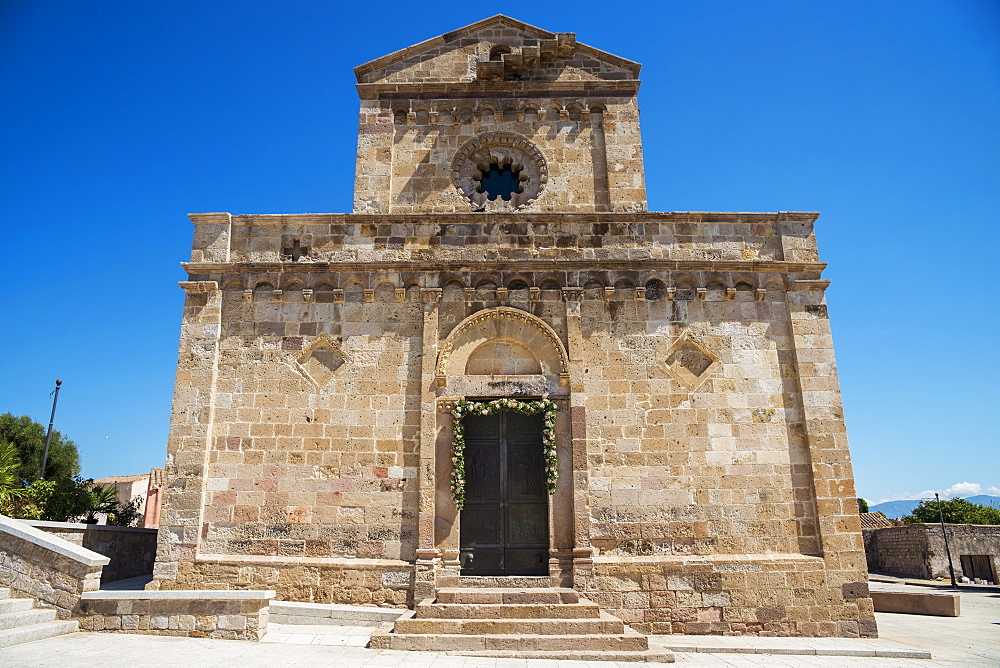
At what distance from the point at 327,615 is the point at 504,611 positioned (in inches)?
112

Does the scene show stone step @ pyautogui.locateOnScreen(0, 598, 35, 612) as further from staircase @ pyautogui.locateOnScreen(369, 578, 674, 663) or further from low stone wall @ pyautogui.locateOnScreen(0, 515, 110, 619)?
staircase @ pyautogui.locateOnScreen(369, 578, 674, 663)

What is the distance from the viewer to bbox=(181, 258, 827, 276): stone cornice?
38.8 ft

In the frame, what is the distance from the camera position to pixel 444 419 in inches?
439

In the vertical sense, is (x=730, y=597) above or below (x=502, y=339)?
below

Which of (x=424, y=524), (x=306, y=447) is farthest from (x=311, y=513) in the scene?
(x=424, y=524)

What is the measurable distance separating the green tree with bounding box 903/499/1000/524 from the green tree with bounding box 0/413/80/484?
146 ft

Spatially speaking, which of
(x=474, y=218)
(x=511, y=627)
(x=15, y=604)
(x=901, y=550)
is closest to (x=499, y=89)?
(x=474, y=218)

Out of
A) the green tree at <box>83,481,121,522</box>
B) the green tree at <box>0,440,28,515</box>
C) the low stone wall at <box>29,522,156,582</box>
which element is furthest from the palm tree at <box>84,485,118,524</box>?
the low stone wall at <box>29,522,156,582</box>

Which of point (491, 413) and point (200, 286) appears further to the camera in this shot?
point (200, 286)

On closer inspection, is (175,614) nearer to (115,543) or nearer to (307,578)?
(307,578)

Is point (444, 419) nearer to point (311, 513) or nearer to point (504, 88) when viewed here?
point (311, 513)

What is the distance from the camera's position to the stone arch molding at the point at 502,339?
11438mm

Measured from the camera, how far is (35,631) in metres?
7.89

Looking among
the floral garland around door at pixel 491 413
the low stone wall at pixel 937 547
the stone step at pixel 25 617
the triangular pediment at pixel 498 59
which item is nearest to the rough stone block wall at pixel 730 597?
the floral garland around door at pixel 491 413
